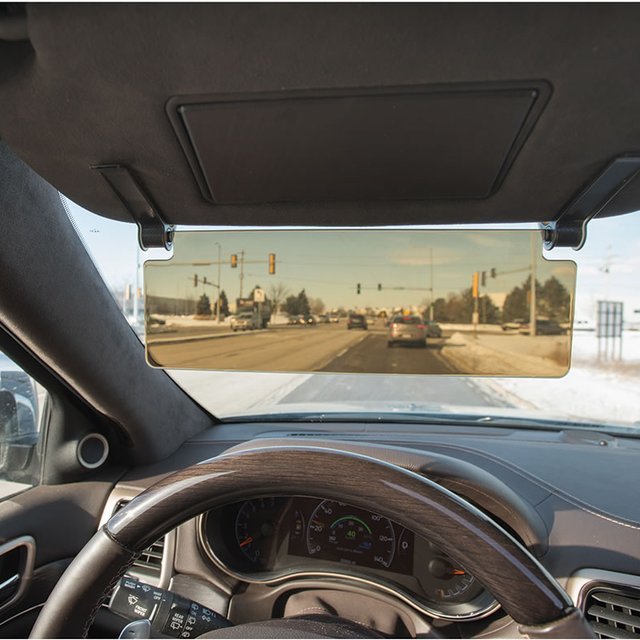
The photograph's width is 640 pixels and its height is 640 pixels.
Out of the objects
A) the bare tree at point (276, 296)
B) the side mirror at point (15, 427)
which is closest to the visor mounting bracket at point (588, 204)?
the bare tree at point (276, 296)

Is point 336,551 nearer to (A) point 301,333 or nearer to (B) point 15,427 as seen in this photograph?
(A) point 301,333

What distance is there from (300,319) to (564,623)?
1398mm

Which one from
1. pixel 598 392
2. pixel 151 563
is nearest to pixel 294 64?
pixel 151 563

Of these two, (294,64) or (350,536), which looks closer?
(294,64)

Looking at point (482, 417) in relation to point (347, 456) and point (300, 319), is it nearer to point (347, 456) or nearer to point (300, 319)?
point (300, 319)

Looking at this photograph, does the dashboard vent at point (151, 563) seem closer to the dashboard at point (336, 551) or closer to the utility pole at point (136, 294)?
the dashboard at point (336, 551)

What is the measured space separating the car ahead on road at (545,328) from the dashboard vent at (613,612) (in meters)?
1.12

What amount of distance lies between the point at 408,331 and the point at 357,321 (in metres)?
0.22

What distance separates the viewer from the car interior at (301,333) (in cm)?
114

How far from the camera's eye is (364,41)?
1.14m

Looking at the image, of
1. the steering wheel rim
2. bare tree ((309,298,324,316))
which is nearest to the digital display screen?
bare tree ((309,298,324,316))

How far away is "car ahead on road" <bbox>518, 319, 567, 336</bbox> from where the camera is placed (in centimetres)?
194

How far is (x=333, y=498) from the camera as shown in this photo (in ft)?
4.15

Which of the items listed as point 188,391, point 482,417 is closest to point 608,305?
point 482,417
